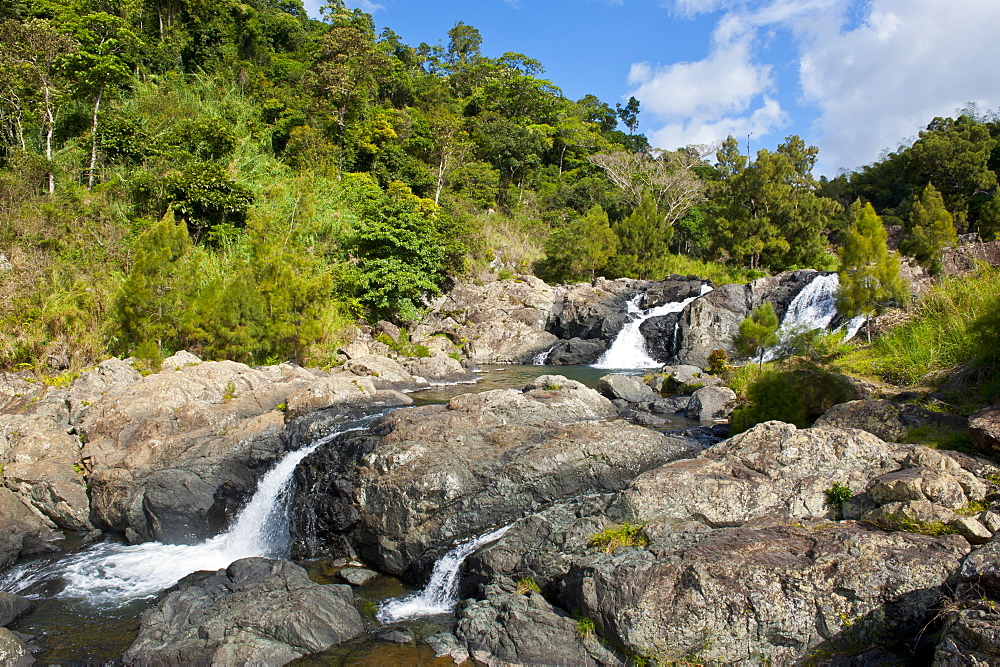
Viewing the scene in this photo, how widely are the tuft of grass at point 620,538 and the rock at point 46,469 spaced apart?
908 cm

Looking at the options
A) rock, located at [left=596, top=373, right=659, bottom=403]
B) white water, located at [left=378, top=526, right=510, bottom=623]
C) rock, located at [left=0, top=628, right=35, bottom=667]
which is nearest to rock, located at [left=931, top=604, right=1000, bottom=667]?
white water, located at [left=378, top=526, right=510, bottom=623]

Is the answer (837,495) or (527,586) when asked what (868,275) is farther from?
(527,586)

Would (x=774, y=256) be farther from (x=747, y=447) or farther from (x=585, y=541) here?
(x=585, y=541)

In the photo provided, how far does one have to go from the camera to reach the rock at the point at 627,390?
16125mm

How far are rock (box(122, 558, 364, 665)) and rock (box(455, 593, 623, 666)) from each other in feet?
5.03

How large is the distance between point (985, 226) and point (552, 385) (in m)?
34.8

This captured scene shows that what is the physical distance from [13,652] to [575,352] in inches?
878

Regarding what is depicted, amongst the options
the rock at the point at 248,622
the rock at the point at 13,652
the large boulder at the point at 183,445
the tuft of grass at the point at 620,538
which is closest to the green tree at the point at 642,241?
the large boulder at the point at 183,445

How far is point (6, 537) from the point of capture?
29.6 feet

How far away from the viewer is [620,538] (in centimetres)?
659

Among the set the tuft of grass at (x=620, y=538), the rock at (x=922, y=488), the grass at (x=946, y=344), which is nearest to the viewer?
the rock at (x=922, y=488)

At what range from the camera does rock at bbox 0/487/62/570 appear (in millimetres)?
8875

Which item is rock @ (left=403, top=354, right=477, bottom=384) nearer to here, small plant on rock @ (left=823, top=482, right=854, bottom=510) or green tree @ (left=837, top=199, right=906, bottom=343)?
green tree @ (left=837, top=199, right=906, bottom=343)

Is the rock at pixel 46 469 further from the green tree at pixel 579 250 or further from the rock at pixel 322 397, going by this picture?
the green tree at pixel 579 250
